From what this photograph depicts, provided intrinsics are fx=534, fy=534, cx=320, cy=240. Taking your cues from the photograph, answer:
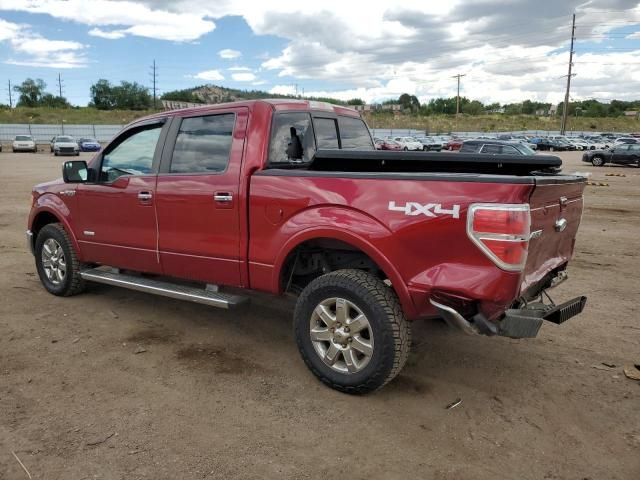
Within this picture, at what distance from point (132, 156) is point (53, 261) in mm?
1679

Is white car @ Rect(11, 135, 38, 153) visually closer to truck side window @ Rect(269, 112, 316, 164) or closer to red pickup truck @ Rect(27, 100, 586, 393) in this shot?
red pickup truck @ Rect(27, 100, 586, 393)

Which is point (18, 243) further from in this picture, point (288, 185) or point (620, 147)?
point (620, 147)

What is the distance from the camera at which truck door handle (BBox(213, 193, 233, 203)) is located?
416 centimetres

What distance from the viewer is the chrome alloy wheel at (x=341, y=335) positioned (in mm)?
3562

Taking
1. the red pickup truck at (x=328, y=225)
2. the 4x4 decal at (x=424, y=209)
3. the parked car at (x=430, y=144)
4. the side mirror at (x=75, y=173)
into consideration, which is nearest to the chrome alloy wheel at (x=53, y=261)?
the red pickup truck at (x=328, y=225)

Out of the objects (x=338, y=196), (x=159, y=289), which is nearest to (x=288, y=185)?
(x=338, y=196)

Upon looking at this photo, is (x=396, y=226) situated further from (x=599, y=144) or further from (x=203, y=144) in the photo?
(x=599, y=144)

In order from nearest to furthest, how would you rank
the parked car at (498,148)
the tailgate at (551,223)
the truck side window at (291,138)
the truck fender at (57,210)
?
the tailgate at (551,223) < the truck side window at (291,138) < the truck fender at (57,210) < the parked car at (498,148)

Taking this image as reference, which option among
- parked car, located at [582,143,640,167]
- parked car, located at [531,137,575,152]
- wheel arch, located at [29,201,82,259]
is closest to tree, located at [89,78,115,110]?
parked car, located at [531,137,575,152]

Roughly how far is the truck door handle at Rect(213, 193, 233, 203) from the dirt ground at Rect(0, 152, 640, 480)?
4.12 ft

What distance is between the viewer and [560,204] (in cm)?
361

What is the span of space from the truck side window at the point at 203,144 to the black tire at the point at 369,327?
4.46 ft

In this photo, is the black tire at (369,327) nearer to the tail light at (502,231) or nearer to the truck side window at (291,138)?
the tail light at (502,231)

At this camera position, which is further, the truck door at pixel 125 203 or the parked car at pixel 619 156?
the parked car at pixel 619 156
